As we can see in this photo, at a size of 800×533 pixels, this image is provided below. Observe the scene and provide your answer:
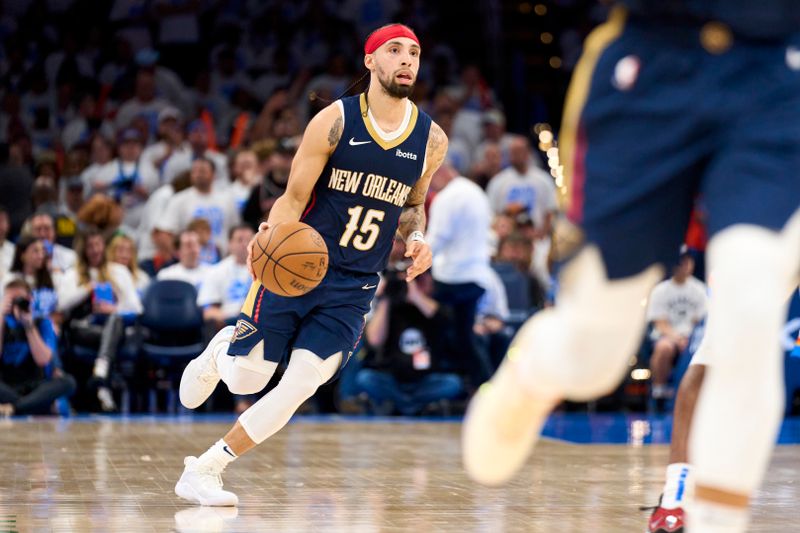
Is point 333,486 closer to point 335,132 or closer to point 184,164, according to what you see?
point 335,132

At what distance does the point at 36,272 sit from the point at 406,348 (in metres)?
3.37

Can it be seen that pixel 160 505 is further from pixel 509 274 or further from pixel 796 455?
pixel 509 274

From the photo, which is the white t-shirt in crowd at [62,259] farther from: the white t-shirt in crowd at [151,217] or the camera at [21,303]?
the camera at [21,303]

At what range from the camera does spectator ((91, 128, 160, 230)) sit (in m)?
15.1

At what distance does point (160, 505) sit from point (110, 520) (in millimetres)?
529

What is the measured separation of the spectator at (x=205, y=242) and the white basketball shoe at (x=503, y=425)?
1013cm

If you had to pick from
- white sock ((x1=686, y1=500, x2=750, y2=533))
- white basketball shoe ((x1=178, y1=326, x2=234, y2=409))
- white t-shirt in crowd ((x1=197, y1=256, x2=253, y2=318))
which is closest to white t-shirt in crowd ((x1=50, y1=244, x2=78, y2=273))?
white t-shirt in crowd ((x1=197, y1=256, x2=253, y2=318))

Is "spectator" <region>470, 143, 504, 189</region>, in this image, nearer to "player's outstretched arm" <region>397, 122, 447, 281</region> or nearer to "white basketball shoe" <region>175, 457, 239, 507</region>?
"player's outstretched arm" <region>397, 122, 447, 281</region>

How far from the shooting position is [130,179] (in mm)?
15141

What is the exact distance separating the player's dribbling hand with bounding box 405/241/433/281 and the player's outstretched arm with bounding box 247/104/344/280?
1.85ft

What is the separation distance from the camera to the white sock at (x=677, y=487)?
5.09 meters

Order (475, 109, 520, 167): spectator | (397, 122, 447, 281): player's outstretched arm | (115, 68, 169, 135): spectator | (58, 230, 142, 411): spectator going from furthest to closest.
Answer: (115, 68, 169, 135): spectator
(475, 109, 520, 167): spectator
(58, 230, 142, 411): spectator
(397, 122, 447, 281): player's outstretched arm

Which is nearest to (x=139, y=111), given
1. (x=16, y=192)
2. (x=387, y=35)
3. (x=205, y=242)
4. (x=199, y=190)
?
(x=16, y=192)

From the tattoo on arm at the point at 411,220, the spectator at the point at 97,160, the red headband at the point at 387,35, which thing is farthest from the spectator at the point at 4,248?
the red headband at the point at 387,35
